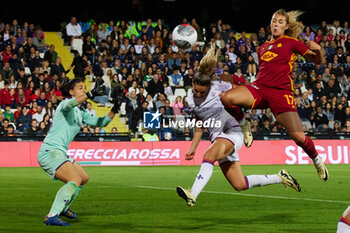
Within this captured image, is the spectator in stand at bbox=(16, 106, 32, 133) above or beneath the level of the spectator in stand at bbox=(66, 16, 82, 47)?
beneath

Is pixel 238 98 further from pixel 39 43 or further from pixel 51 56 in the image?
pixel 39 43

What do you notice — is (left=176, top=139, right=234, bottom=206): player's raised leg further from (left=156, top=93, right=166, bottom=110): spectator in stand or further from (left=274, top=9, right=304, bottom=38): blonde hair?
(left=156, top=93, right=166, bottom=110): spectator in stand

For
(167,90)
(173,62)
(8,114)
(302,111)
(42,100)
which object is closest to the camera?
(8,114)

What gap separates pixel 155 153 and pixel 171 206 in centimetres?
1264

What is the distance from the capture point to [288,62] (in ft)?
33.3

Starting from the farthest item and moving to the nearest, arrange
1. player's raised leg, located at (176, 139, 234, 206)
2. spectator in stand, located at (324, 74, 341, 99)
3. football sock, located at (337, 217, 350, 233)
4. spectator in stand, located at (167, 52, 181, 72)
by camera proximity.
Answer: spectator in stand, located at (167, 52, 181, 72) → spectator in stand, located at (324, 74, 341, 99) → player's raised leg, located at (176, 139, 234, 206) → football sock, located at (337, 217, 350, 233)

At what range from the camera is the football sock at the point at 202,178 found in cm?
884

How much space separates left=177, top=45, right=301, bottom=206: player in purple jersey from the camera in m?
9.09

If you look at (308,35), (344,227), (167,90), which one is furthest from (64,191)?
(308,35)

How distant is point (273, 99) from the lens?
32.9ft

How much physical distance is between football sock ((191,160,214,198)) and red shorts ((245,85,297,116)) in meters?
1.38

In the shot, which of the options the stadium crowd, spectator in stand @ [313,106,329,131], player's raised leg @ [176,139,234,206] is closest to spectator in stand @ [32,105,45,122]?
the stadium crowd

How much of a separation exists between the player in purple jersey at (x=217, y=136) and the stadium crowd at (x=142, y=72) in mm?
14276

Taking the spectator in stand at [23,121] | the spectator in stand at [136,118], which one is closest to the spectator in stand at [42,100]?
the spectator in stand at [23,121]
